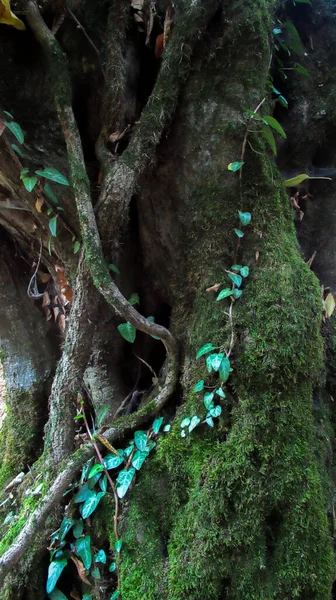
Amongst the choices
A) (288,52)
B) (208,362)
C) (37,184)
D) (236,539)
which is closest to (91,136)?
(37,184)

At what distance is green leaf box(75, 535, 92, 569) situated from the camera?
5.23 feet

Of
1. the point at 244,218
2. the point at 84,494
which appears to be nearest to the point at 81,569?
the point at 84,494

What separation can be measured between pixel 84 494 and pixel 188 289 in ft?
3.49

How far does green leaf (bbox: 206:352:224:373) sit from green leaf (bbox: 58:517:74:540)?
0.92 meters

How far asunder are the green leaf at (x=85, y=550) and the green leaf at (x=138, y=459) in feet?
1.18

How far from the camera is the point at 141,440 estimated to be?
1.72 metres

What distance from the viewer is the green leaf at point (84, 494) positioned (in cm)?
169

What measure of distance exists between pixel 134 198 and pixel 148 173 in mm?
155

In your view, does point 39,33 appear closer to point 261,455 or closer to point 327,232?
point 327,232

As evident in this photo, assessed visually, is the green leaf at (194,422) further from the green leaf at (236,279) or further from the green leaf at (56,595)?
the green leaf at (56,595)

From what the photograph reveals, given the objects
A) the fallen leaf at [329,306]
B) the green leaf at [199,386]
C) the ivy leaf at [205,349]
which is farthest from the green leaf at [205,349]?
the fallen leaf at [329,306]

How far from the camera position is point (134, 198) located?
81.7 inches

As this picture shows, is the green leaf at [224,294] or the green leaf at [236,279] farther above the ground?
the green leaf at [236,279]

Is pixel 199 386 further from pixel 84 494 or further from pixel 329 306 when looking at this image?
pixel 329 306
